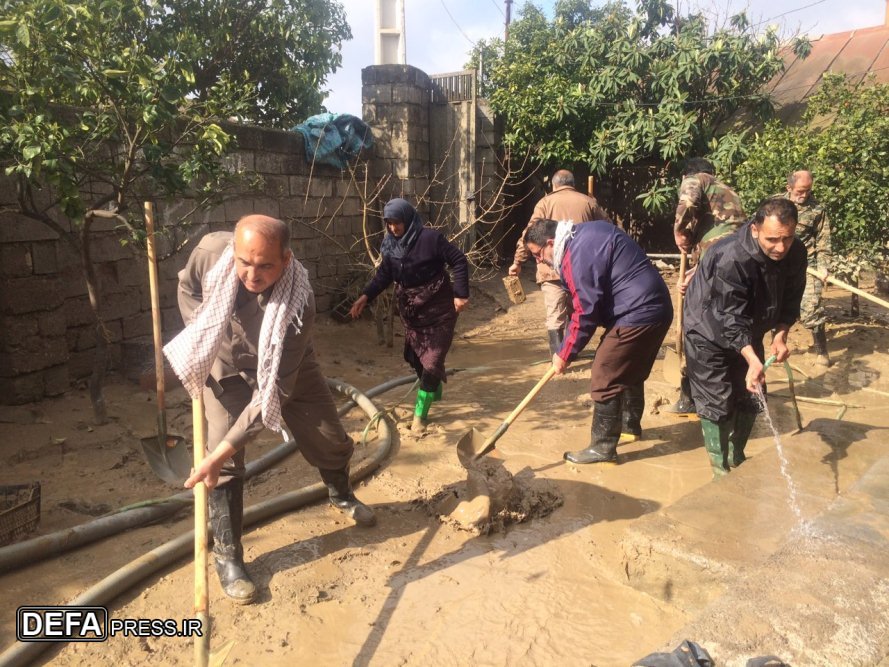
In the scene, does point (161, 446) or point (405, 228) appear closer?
point (161, 446)

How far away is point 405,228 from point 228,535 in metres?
2.51

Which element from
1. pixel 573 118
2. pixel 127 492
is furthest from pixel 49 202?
pixel 573 118

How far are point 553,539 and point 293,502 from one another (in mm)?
1420

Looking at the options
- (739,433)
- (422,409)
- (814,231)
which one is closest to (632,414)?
(739,433)

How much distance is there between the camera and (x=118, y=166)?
4555 millimetres

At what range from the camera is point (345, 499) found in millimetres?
3639

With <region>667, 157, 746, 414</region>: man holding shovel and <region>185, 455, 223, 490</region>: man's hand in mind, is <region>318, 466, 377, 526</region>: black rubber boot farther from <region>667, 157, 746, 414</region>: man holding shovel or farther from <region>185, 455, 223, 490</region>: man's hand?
<region>667, 157, 746, 414</region>: man holding shovel

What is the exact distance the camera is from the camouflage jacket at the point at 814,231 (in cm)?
624

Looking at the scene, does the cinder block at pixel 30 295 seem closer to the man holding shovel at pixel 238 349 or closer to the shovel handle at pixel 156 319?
the shovel handle at pixel 156 319

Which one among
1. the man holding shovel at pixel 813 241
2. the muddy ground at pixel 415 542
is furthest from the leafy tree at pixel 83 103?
the man holding shovel at pixel 813 241

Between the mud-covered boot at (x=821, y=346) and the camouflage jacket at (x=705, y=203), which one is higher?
the camouflage jacket at (x=705, y=203)

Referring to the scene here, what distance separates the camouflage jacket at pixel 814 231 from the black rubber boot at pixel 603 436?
128 inches

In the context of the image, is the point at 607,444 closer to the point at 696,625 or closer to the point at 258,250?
the point at 696,625

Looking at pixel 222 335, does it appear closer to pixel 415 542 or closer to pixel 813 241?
pixel 415 542
